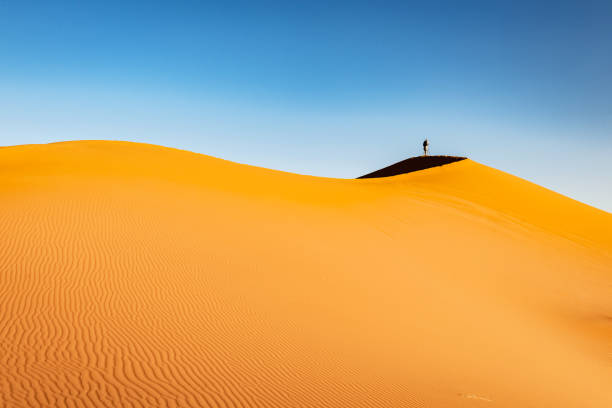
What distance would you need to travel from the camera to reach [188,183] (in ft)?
61.7

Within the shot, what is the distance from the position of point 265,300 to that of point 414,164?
1583 inches

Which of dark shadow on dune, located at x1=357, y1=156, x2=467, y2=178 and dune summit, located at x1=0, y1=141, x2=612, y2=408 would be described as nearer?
dune summit, located at x1=0, y1=141, x2=612, y2=408

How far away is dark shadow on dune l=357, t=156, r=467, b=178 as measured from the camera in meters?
43.5

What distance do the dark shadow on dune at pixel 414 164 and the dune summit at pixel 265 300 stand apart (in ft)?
73.5

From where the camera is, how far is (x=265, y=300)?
9188 mm

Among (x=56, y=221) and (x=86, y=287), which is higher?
(x=56, y=221)

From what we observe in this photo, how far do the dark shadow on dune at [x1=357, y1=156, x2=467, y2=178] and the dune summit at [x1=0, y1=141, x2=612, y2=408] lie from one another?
22.4 metres

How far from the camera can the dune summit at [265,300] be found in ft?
19.4

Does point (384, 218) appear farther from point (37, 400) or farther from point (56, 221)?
point (37, 400)

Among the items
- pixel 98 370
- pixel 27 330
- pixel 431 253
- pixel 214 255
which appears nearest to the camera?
pixel 98 370

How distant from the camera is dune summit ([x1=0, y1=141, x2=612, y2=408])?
19.4 feet

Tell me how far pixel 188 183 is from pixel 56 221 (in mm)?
7386

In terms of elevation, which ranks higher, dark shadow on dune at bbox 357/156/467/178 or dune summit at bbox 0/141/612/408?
dark shadow on dune at bbox 357/156/467/178

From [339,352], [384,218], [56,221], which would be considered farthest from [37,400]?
[384,218]
